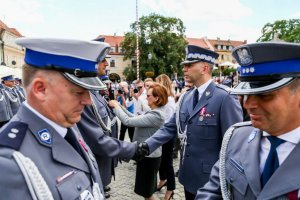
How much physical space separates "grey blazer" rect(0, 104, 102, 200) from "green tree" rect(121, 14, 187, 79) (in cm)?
4431

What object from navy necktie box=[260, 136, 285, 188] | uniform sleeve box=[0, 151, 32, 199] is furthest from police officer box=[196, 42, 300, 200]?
uniform sleeve box=[0, 151, 32, 199]

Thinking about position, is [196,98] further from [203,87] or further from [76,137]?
[76,137]

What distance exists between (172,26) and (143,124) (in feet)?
152

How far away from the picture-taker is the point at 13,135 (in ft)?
4.75

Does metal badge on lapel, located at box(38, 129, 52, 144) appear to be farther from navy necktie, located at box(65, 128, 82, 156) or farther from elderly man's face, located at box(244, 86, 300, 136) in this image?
elderly man's face, located at box(244, 86, 300, 136)

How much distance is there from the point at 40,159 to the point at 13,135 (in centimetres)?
18

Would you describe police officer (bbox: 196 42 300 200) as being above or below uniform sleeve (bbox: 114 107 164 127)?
above

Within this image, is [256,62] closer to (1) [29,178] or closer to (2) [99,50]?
(2) [99,50]

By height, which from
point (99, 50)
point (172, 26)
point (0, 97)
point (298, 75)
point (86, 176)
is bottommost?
point (0, 97)

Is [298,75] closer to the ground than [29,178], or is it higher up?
higher up

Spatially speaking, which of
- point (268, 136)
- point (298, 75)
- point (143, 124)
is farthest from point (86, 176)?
point (143, 124)

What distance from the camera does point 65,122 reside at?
1.65 metres

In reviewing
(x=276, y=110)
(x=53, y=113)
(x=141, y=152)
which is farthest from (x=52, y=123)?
(x=141, y=152)

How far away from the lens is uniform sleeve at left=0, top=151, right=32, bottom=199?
128 cm
